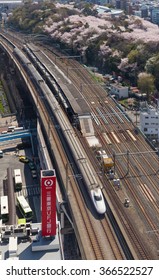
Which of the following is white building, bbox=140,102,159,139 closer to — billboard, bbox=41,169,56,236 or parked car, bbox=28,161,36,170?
parked car, bbox=28,161,36,170

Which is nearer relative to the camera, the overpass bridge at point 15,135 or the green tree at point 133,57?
the overpass bridge at point 15,135

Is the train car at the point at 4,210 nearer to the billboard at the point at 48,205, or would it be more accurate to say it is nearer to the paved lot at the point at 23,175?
the paved lot at the point at 23,175

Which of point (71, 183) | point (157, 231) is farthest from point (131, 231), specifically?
point (71, 183)

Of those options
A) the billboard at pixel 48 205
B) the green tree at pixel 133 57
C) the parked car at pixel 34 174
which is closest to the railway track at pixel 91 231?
the billboard at pixel 48 205

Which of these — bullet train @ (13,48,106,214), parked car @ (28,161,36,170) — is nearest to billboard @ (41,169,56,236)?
bullet train @ (13,48,106,214)

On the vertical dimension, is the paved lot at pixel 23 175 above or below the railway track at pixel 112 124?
below
